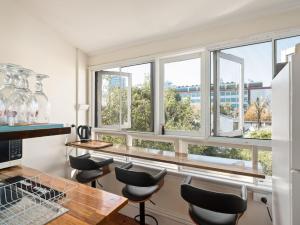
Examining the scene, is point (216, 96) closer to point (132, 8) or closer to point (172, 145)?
point (172, 145)

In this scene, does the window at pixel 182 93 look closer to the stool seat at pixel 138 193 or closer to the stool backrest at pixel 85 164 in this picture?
the stool seat at pixel 138 193

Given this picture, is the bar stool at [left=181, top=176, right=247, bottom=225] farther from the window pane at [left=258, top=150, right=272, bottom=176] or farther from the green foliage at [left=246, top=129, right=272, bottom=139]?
the green foliage at [left=246, top=129, right=272, bottom=139]

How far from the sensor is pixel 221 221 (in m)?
1.47

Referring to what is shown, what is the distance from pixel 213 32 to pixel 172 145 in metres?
1.48

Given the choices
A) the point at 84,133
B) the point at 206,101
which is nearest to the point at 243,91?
the point at 206,101

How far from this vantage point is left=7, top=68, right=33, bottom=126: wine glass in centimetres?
79

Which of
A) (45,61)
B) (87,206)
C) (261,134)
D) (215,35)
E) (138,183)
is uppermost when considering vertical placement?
(215,35)

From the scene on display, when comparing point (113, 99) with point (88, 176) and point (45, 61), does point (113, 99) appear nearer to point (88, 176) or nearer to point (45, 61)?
point (45, 61)

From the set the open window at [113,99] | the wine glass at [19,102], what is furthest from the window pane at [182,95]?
the wine glass at [19,102]

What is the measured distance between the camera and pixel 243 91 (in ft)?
6.98

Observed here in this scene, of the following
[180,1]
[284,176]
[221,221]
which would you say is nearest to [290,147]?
[284,176]

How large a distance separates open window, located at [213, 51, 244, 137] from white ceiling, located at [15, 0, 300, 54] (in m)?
0.46

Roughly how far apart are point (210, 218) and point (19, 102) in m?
1.52

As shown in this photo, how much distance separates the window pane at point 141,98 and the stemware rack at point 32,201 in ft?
5.28
